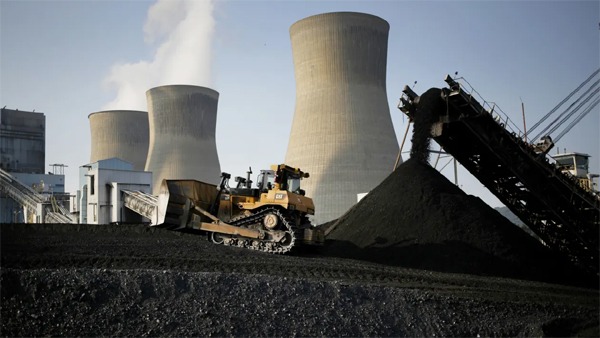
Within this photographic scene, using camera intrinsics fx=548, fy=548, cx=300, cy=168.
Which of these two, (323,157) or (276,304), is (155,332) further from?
(323,157)

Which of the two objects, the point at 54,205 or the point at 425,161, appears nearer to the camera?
the point at 425,161

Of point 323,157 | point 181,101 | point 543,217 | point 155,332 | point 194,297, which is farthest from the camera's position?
point 181,101

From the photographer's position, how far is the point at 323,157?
1838 centimetres

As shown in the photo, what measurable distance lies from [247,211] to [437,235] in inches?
128

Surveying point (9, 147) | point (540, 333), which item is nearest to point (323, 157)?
point (540, 333)

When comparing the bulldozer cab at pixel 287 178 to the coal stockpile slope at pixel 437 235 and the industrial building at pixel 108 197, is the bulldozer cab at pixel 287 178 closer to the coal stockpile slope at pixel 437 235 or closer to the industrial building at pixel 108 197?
the coal stockpile slope at pixel 437 235

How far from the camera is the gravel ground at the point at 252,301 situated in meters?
4.51

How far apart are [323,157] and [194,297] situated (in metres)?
13.6

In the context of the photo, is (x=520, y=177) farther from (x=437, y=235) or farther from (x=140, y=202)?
(x=140, y=202)

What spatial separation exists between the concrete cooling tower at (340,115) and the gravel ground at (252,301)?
10846 millimetres

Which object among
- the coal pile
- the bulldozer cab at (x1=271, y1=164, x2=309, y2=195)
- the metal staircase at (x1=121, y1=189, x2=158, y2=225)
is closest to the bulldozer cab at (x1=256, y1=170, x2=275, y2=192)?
the bulldozer cab at (x1=271, y1=164, x2=309, y2=195)

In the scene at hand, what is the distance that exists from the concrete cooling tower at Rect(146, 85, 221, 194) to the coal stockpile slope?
50.3 ft

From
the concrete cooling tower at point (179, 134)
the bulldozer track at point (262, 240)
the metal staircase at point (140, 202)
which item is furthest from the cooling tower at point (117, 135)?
the bulldozer track at point (262, 240)

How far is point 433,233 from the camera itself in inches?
365
